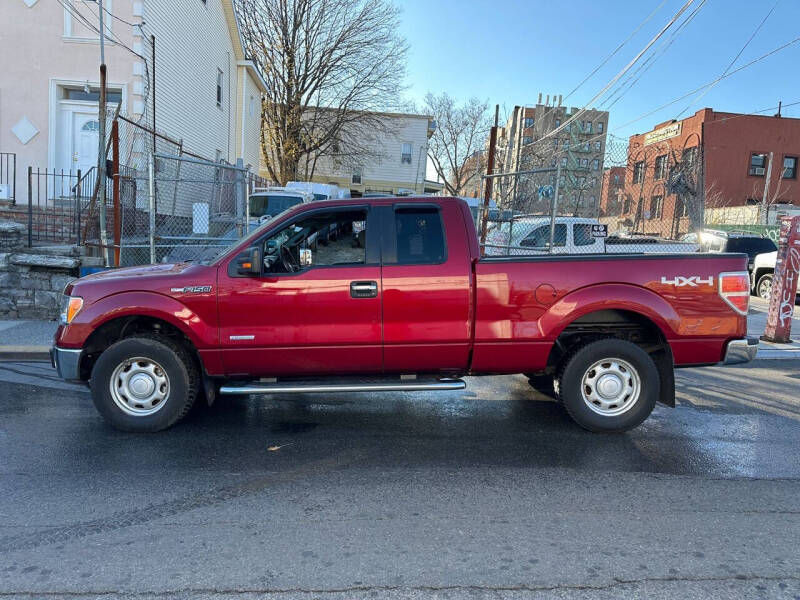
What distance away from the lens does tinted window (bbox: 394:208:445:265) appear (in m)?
4.85

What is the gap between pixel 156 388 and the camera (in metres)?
4.84

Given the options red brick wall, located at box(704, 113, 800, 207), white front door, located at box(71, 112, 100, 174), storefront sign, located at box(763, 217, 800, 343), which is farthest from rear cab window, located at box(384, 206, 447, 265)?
red brick wall, located at box(704, 113, 800, 207)

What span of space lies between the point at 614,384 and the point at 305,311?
272 cm

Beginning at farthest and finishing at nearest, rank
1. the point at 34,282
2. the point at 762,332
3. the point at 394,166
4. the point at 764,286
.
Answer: the point at 394,166
the point at 764,286
the point at 762,332
the point at 34,282

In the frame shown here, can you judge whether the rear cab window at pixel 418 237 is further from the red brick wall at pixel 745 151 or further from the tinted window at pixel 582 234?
the red brick wall at pixel 745 151

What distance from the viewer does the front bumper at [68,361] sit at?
478 cm

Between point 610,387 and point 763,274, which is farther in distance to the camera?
point 763,274

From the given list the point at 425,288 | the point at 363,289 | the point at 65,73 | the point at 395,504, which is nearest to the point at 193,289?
the point at 363,289

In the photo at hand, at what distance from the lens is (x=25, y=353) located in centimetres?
760

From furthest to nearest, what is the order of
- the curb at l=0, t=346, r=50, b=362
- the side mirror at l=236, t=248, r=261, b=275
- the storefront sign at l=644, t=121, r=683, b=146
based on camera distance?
the storefront sign at l=644, t=121, r=683, b=146
the curb at l=0, t=346, r=50, b=362
the side mirror at l=236, t=248, r=261, b=275

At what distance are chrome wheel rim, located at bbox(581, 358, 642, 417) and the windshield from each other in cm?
1027

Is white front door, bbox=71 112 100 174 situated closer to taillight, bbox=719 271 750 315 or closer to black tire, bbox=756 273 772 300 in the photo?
taillight, bbox=719 271 750 315

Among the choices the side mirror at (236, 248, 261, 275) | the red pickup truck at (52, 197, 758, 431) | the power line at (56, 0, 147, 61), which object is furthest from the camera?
the power line at (56, 0, 147, 61)

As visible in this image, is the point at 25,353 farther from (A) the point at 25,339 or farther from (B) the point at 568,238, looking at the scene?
(B) the point at 568,238
